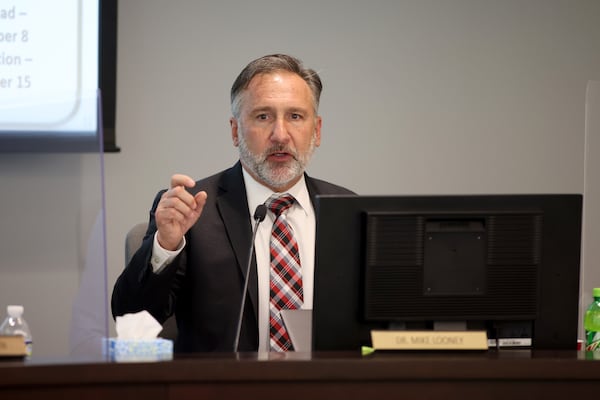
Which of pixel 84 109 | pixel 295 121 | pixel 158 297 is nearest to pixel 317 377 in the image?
pixel 84 109

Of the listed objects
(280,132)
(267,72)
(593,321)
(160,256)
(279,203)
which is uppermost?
(267,72)

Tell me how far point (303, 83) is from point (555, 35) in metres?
1.44

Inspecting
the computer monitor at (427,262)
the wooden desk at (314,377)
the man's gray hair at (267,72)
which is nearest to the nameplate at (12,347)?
the wooden desk at (314,377)

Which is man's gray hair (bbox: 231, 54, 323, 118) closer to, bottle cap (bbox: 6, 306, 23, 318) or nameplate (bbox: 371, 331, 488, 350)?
bottle cap (bbox: 6, 306, 23, 318)

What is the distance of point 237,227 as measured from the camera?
228 cm

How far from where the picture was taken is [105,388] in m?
1.30

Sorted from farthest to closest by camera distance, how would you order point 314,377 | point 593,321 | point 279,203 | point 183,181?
point 279,203
point 593,321
point 183,181
point 314,377

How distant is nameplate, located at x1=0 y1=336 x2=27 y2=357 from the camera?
1400 mm

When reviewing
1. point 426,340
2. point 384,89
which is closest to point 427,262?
point 426,340

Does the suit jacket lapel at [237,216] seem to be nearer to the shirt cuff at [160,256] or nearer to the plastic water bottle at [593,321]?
the shirt cuff at [160,256]

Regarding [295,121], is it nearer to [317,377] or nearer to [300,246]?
[300,246]

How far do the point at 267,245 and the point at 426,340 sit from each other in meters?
0.85

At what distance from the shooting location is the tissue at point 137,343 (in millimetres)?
1399

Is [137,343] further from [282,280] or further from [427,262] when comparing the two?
[282,280]
